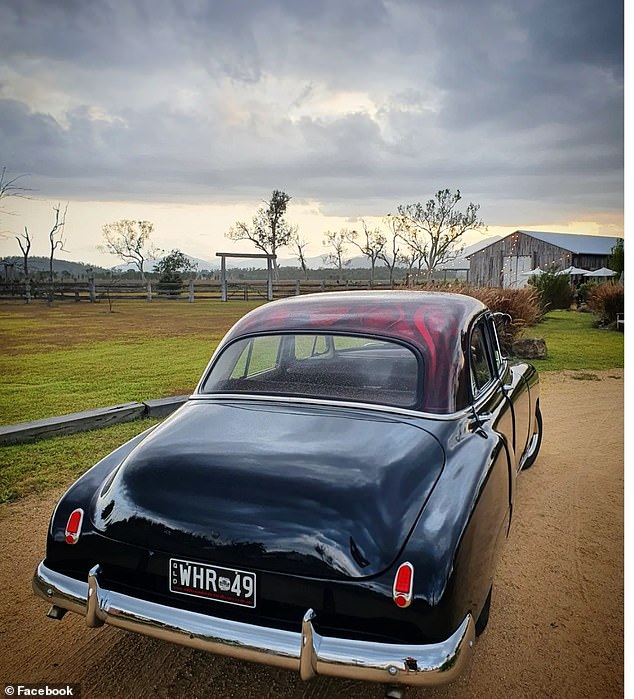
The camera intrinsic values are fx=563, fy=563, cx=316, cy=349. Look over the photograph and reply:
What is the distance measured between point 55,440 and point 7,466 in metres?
0.53

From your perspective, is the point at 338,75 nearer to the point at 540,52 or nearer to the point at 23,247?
the point at 540,52

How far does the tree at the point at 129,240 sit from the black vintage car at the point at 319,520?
4833 mm

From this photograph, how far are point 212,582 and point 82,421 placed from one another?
3.08 metres

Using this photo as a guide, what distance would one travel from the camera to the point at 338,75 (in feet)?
17.0

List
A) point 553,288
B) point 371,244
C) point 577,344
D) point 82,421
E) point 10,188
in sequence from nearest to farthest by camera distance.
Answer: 1. point 82,421
2. point 10,188
3. point 577,344
4. point 371,244
5. point 553,288

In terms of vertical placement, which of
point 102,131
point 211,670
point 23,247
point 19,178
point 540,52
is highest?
point 540,52

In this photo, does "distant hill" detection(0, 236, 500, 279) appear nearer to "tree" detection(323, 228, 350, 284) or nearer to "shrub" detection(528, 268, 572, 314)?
"tree" detection(323, 228, 350, 284)

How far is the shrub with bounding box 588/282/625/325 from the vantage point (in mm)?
11367

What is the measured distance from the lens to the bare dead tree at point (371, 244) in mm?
10228

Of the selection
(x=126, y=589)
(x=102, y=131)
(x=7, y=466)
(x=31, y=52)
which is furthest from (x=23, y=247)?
(x=126, y=589)

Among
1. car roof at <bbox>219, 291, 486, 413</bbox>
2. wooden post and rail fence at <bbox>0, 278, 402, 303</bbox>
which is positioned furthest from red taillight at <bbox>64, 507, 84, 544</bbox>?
wooden post and rail fence at <bbox>0, 278, 402, 303</bbox>

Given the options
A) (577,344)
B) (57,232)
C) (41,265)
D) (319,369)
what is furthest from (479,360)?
(577,344)

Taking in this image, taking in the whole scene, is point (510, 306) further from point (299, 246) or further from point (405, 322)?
point (405, 322)

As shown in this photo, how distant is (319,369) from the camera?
230 centimetres
